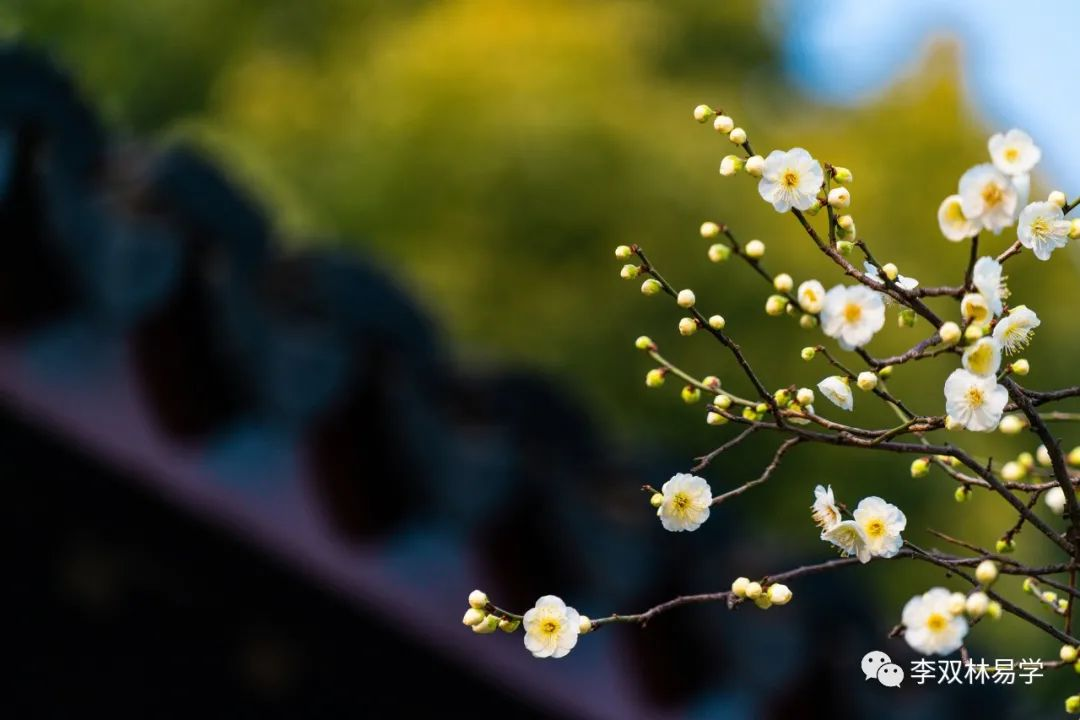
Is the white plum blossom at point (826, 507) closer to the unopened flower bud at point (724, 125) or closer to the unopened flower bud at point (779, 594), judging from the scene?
the unopened flower bud at point (779, 594)

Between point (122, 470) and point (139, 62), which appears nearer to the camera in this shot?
point (122, 470)

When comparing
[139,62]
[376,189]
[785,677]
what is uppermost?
[139,62]

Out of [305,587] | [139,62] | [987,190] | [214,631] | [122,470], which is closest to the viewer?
[987,190]

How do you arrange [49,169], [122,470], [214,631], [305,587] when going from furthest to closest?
[214,631]
[305,587]
[122,470]
[49,169]

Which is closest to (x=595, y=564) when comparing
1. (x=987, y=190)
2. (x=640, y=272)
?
(x=640, y=272)

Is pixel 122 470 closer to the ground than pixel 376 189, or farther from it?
closer to the ground

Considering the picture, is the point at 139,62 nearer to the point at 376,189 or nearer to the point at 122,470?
the point at 376,189

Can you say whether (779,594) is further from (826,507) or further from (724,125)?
(724,125)

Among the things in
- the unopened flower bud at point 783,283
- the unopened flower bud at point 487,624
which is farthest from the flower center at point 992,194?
the unopened flower bud at point 487,624
